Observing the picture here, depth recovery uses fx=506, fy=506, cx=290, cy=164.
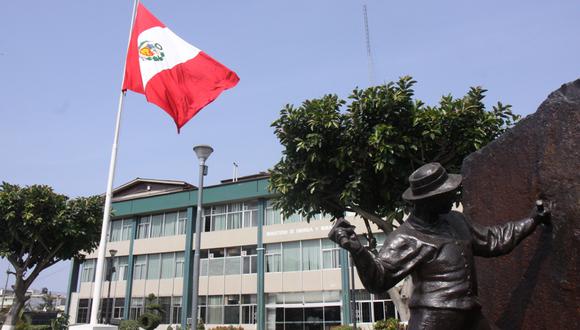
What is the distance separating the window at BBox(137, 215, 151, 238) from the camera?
1442 inches

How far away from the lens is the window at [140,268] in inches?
1398

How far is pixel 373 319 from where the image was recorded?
26.0m

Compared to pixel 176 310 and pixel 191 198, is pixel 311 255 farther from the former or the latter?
pixel 176 310

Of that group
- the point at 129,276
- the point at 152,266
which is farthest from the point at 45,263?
the point at 129,276

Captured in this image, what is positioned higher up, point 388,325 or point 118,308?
point 118,308

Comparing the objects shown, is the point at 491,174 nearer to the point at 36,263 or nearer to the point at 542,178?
the point at 542,178

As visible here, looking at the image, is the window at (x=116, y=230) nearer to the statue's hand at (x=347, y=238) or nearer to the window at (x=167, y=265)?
the window at (x=167, y=265)

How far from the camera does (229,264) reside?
31.6 metres

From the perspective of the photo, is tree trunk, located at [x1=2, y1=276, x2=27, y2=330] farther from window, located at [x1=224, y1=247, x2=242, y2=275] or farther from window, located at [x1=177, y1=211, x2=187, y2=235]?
window, located at [x1=177, y1=211, x2=187, y2=235]

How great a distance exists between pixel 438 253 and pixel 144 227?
1417 inches

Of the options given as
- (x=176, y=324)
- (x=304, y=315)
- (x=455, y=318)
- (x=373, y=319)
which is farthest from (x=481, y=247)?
(x=176, y=324)

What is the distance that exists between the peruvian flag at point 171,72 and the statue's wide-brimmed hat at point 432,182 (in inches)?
366

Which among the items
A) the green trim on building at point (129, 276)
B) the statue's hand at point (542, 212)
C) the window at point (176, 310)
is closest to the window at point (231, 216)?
the window at point (176, 310)

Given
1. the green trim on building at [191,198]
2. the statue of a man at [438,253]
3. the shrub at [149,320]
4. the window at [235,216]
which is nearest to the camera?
the statue of a man at [438,253]
